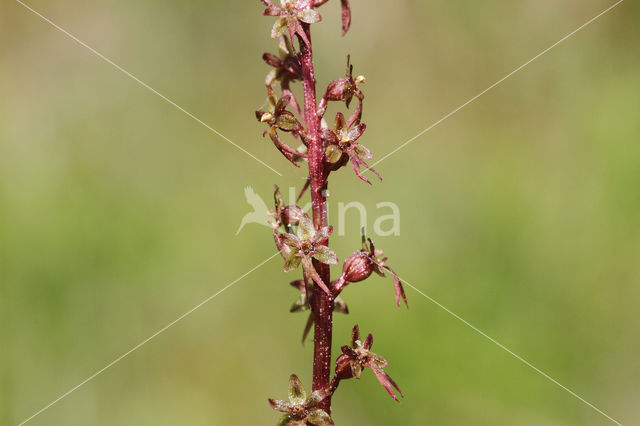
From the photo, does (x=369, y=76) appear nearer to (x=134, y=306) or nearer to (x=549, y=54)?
(x=549, y=54)

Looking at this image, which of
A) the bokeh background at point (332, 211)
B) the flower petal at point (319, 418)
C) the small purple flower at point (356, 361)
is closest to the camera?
the flower petal at point (319, 418)

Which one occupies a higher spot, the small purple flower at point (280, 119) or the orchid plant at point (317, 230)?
the small purple flower at point (280, 119)

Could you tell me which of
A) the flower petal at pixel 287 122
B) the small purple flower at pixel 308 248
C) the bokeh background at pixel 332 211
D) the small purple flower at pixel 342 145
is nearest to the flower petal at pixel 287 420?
the small purple flower at pixel 308 248

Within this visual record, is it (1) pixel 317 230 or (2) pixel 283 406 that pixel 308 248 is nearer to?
(1) pixel 317 230

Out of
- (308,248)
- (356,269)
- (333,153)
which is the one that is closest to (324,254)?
(308,248)

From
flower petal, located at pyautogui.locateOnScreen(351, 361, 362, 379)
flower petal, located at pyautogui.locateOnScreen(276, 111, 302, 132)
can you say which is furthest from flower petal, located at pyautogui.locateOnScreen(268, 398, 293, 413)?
flower petal, located at pyautogui.locateOnScreen(276, 111, 302, 132)

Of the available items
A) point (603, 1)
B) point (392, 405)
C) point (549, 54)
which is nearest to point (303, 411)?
point (392, 405)

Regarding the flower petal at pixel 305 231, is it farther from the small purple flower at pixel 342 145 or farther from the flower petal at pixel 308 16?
the flower petal at pixel 308 16
